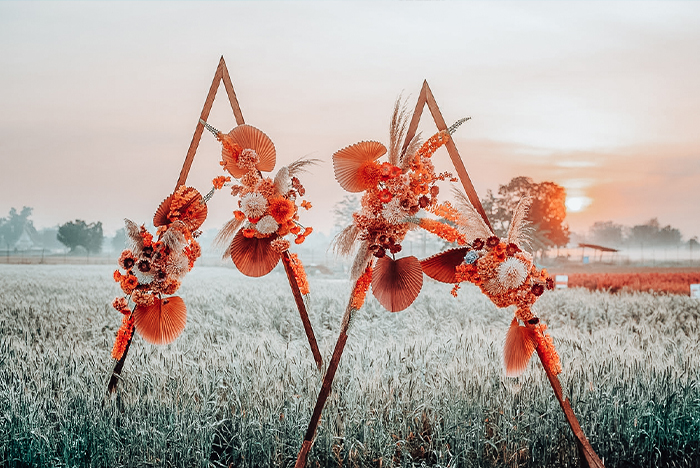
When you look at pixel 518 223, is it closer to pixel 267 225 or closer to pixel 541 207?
pixel 267 225

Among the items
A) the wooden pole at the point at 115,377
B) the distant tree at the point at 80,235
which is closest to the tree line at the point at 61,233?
the distant tree at the point at 80,235

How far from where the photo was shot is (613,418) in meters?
2.65

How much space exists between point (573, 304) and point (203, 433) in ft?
9.13

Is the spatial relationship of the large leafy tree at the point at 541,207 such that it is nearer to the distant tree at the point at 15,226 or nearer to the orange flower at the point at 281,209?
the orange flower at the point at 281,209

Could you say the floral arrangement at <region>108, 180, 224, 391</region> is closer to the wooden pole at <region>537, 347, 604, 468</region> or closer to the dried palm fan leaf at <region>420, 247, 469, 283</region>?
the dried palm fan leaf at <region>420, 247, 469, 283</region>

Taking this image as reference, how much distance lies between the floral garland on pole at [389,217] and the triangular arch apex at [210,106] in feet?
2.24

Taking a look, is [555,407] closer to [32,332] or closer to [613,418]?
[613,418]

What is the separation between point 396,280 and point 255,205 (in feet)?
2.33

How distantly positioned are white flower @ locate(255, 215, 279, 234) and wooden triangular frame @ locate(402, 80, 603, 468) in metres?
0.65

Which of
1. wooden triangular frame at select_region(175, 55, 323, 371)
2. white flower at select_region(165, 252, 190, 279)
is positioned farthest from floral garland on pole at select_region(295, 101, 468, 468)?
white flower at select_region(165, 252, 190, 279)

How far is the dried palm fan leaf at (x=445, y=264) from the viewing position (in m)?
2.16

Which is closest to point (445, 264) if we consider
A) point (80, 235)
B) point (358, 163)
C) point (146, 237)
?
point (358, 163)

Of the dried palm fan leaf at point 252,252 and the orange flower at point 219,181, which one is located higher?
the orange flower at point 219,181

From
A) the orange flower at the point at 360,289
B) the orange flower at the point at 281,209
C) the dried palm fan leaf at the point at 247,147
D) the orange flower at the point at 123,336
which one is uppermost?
the dried palm fan leaf at the point at 247,147
